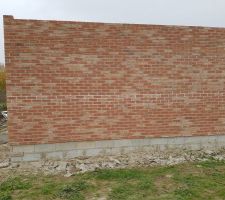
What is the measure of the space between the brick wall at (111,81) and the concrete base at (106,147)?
15 cm

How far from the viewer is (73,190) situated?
6.46 m

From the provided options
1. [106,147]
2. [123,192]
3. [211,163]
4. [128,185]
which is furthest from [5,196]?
[211,163]

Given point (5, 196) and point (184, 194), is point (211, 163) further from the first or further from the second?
point (5, 196)

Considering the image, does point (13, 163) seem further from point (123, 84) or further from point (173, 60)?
point (173, 60)

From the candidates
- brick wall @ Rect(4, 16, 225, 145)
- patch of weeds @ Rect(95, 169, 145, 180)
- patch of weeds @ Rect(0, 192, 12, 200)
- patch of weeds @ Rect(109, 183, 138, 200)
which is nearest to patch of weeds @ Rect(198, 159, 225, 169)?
brick wall @ Rect(4, 16, 225, 145)

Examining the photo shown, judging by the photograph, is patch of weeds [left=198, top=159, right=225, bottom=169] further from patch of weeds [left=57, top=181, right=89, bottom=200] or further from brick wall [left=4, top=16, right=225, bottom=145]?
patch of weeds [left=57, top=181, right=89, bottom=200]

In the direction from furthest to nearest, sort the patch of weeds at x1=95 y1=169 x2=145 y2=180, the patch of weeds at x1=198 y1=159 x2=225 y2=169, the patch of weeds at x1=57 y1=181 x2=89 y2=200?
the patch of weeds at x1=198 y1=159 x2=225 y2=169 → the patch of weeds at x1=95 y1=169 x2=145 y2=180 → the patch of weeds at x1=57 y1=181 x2=89 y2=200

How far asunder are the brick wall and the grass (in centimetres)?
129

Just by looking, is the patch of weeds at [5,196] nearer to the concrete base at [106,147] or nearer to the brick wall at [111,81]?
the concrete base at [106,147]

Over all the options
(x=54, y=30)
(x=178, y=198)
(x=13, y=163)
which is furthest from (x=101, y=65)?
(x=178, y=198)

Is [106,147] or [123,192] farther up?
[106,147]

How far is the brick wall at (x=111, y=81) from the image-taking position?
26.2 ft

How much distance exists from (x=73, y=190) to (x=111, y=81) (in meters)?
3.03

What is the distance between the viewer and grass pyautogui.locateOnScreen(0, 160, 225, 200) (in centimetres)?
620
